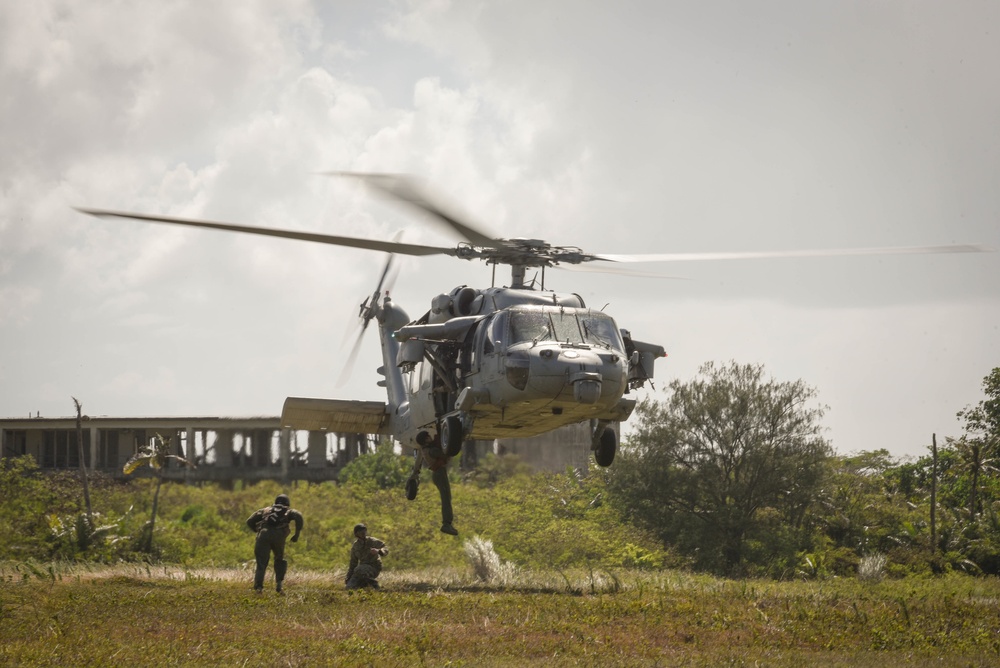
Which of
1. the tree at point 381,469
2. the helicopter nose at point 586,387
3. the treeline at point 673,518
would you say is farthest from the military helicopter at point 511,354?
the tree at point 381,469

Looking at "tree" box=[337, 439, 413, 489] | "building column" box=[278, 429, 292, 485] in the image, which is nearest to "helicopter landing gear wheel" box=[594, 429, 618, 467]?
"tree" box=[337, 439, 413, 489]

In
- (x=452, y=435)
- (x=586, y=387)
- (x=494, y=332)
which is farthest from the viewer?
(x=452, y=435)

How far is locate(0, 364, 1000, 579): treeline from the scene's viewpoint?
1114 inches

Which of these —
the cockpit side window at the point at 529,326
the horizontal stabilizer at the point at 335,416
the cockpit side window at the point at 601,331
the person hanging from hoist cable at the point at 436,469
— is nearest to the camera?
the cockpit side window at the point at 529,326

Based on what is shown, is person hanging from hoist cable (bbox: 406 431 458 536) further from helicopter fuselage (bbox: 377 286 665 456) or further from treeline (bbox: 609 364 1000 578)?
treeline (bbox: 609 364 1000 578)

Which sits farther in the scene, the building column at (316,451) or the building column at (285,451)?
the building column at (316,451)

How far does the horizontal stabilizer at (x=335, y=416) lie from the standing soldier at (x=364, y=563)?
3.72m

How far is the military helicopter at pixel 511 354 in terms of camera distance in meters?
16.2

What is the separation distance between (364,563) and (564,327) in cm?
517

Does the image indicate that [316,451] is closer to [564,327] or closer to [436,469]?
[436,469]

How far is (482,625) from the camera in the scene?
13.7 metres

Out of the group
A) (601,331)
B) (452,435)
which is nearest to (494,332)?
(601,331)

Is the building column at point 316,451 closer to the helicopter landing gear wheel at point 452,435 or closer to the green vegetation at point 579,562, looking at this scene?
the green vegetation at point 579,562

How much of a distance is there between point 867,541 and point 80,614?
22.9 m
